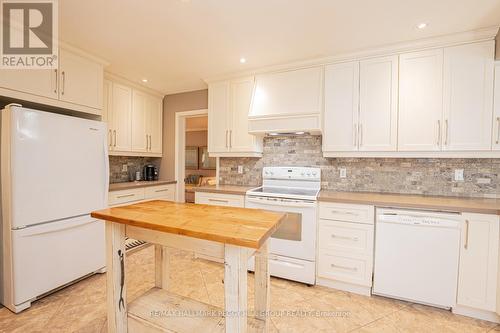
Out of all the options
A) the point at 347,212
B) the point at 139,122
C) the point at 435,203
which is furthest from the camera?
the point at 139,122

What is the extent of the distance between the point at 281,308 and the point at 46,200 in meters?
2.33

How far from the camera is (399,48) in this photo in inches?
90.0

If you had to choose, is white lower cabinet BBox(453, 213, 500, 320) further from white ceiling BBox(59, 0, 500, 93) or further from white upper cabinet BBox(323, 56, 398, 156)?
white ceiling BBox(59, 0, 500, 93)

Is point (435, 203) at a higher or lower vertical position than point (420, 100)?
lower

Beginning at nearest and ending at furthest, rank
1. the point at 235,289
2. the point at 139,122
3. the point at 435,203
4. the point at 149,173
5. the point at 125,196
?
the point at 235,289
the point at 435,203
the point at 125,196
the point at 139,122
the point at 149,173

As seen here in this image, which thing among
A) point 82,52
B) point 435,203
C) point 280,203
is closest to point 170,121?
point 82,52

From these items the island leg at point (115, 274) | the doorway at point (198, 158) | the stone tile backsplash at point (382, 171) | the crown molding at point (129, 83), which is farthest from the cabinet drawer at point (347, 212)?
the doorway at point (198, 158)

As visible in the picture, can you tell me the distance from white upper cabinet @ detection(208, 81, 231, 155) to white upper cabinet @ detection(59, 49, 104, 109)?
1.38 metres

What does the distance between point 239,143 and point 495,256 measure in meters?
2.71

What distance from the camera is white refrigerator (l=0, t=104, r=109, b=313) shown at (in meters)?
1.85

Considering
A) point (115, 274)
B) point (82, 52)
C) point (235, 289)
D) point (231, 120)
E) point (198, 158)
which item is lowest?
point (115, 274)

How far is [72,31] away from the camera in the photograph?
6.89ft

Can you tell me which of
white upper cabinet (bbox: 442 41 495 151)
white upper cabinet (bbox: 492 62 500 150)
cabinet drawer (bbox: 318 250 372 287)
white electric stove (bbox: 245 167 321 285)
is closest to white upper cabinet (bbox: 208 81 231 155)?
white electric stove (bbox: 245 167 321 285)

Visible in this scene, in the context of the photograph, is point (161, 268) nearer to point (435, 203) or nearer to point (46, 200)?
point (46, 200)
